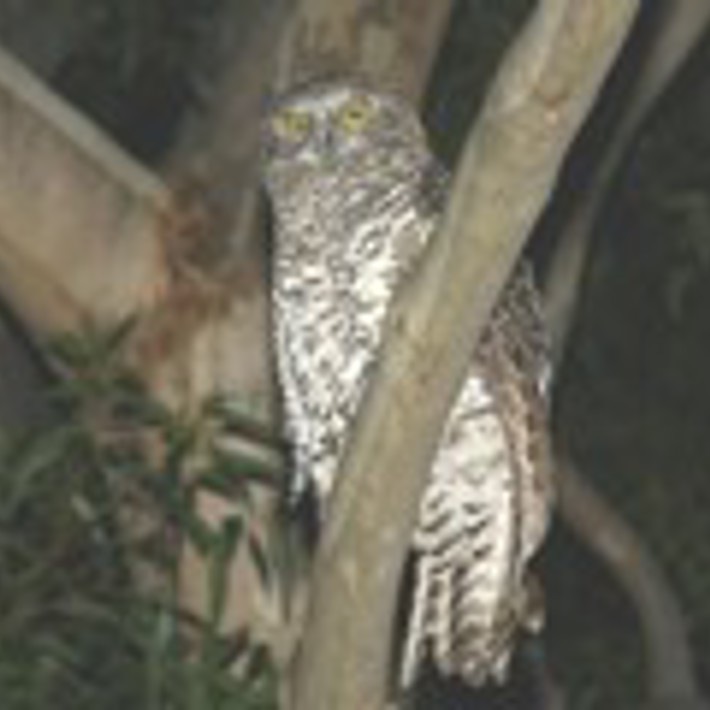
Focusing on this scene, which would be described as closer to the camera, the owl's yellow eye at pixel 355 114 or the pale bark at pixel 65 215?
the owl's yellow eye at pixel 355 114

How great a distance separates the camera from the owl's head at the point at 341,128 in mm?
4586

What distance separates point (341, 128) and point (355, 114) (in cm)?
4

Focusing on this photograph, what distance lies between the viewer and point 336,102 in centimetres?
458

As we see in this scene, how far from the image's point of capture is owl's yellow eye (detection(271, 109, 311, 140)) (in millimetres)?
4617

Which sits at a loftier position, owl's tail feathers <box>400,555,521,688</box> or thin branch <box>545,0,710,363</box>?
thin branch <box>545,0,710,363</box>

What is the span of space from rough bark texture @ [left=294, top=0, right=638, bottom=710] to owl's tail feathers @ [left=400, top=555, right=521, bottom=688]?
91 centimetres

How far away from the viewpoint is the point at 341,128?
4648mm

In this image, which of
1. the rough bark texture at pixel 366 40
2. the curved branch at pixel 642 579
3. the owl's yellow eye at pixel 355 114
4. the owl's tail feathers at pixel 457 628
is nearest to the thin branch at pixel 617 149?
the curved branch at pixel 642 579

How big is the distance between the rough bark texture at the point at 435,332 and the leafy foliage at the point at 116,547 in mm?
1381

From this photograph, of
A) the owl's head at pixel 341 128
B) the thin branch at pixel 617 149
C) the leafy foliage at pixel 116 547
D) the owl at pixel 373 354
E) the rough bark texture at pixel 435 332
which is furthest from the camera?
the thin branch at pixel 617 149

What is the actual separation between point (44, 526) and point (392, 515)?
2075mm

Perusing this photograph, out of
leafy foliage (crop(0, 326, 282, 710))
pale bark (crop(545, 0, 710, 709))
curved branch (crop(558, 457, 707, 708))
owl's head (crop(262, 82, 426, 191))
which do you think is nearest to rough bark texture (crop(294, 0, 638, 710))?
owl's head (crop(262, 82, 426, 191))

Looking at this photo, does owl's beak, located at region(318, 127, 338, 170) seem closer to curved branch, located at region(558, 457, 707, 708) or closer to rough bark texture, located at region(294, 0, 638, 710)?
rough bark texture, located at region(294, 0, 638, 710)

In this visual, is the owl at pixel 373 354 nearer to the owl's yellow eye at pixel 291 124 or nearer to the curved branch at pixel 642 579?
the owl's yellow eye at pixel 291 124
